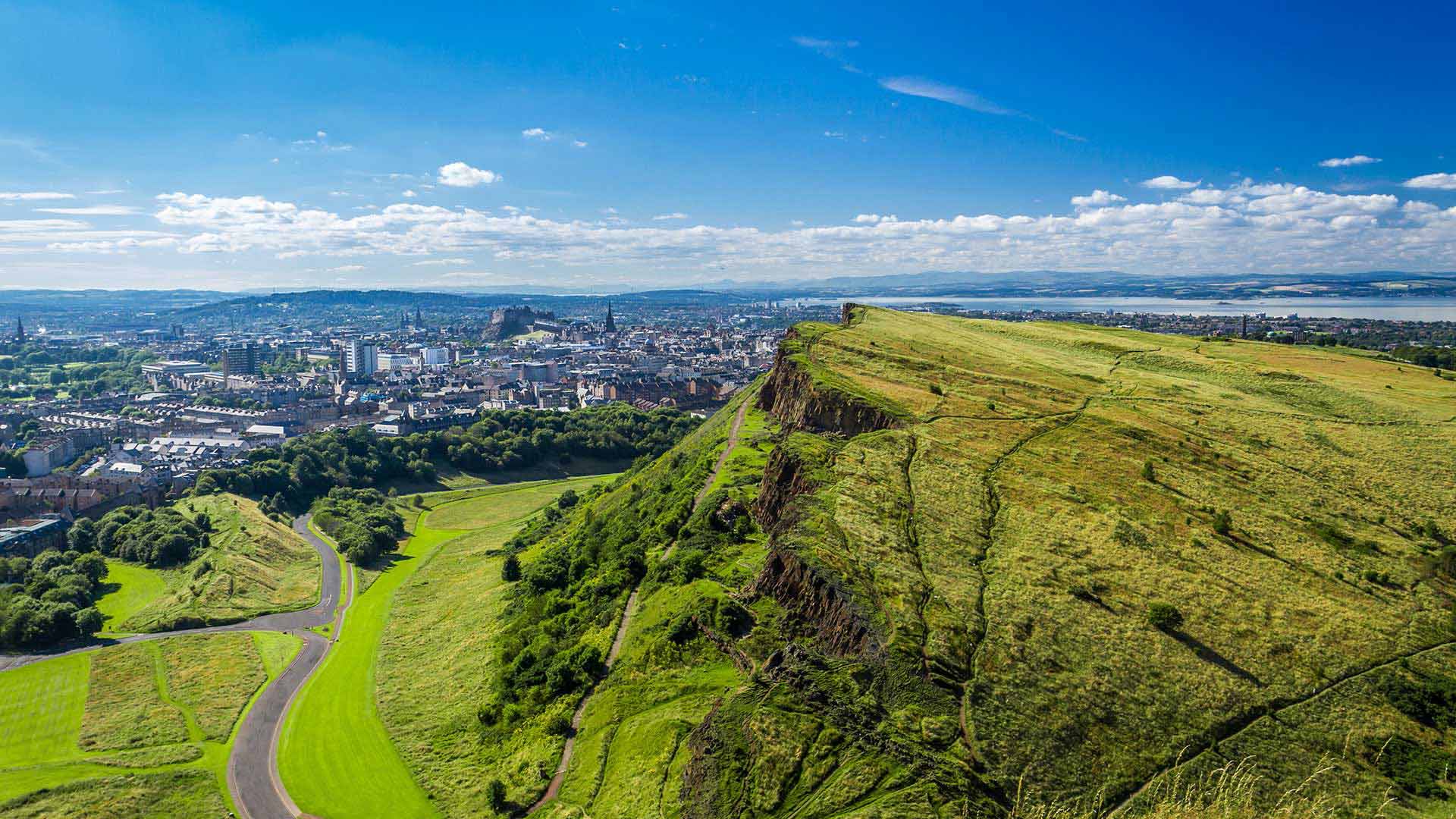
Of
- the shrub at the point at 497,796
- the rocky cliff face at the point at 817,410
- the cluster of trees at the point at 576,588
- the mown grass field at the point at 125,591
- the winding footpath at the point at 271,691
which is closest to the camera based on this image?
the shrub at the point at 497,796

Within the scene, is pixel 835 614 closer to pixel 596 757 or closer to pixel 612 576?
pixel 596 757

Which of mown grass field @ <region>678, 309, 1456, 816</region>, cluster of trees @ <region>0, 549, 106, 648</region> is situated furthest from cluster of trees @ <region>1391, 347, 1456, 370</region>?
cluster of trees @ <region>0, 549, 106, 648</region>

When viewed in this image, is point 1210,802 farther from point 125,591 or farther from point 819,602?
point 125,591

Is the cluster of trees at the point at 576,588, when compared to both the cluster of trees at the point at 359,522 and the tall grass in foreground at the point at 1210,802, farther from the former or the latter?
the tall grass in foreground at the point at 1210,802

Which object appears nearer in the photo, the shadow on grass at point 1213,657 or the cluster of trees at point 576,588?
the shadow on grass at point 1213,657

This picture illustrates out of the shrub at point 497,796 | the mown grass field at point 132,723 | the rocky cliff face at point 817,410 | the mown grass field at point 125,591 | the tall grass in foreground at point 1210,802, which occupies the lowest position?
the mown grass field at point 125,591

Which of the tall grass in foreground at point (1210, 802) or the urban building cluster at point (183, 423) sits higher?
the tall grass in foreground at point (1210, 802)

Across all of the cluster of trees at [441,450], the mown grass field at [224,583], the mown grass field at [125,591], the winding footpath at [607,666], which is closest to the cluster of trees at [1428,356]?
the winding footpath at [607,666]

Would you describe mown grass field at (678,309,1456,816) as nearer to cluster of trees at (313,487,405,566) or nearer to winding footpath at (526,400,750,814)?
winding footpath at (526,400,750,814)
